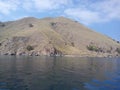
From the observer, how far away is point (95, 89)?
3791 centimetres

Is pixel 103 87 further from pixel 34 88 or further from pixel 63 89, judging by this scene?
pixel 34 88

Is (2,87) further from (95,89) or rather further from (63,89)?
(95,89)

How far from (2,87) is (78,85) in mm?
14316

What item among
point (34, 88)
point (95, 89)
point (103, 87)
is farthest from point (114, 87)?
point (34, 88)

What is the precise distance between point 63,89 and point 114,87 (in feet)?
34.4

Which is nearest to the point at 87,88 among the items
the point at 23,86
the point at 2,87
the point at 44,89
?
the point at 44,89

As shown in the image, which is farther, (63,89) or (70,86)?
(70,86)

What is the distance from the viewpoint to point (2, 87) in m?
37.1

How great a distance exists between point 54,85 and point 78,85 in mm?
4783

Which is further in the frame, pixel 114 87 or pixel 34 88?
pixel 114 87

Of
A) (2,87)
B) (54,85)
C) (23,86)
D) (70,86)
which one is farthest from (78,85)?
(2,87)

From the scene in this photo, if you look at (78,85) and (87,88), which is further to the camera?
(78,85)

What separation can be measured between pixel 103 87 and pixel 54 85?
30.5ft

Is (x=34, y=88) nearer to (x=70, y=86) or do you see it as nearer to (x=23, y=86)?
(x=23, y=86)
